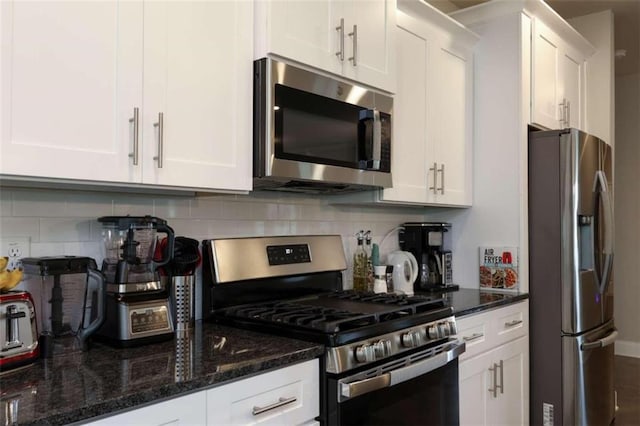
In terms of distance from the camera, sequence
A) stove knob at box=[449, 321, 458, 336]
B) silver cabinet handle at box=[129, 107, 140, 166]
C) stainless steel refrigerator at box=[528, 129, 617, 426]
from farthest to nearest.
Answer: stainless steel refrigerator at box=[528, 129, 617, 426]
stove knob at box=[449, 321, 458, 336]
silver cabinet handle at box=[129, 107, 140, 166]

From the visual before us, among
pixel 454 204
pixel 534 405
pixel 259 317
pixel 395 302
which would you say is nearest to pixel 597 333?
pixel 534 405

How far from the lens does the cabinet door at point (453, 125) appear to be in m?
2.81

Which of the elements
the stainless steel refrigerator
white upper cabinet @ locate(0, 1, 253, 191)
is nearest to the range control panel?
white upper cabinet @ locate(0, 1, 253, 191)

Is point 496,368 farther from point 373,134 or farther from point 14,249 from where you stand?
point 14,249

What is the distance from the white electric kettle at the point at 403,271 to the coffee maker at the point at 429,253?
0.21m

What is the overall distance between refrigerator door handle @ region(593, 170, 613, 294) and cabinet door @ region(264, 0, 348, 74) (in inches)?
71.0

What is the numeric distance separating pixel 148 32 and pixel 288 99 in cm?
54

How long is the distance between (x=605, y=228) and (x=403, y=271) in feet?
4.15

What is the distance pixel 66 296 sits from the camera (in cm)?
157

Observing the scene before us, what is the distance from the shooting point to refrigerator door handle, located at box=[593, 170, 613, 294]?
9.86 feet

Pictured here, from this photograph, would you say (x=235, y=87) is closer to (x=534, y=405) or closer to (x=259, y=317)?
(x=259, y=317)

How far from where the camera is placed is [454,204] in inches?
115

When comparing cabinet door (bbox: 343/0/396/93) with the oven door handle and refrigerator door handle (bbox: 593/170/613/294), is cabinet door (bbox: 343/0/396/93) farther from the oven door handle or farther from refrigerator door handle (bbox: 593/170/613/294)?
refrigerator door handle (bbox: 593/170/613/294)

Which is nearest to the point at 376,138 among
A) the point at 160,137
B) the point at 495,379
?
the point at 160,137
